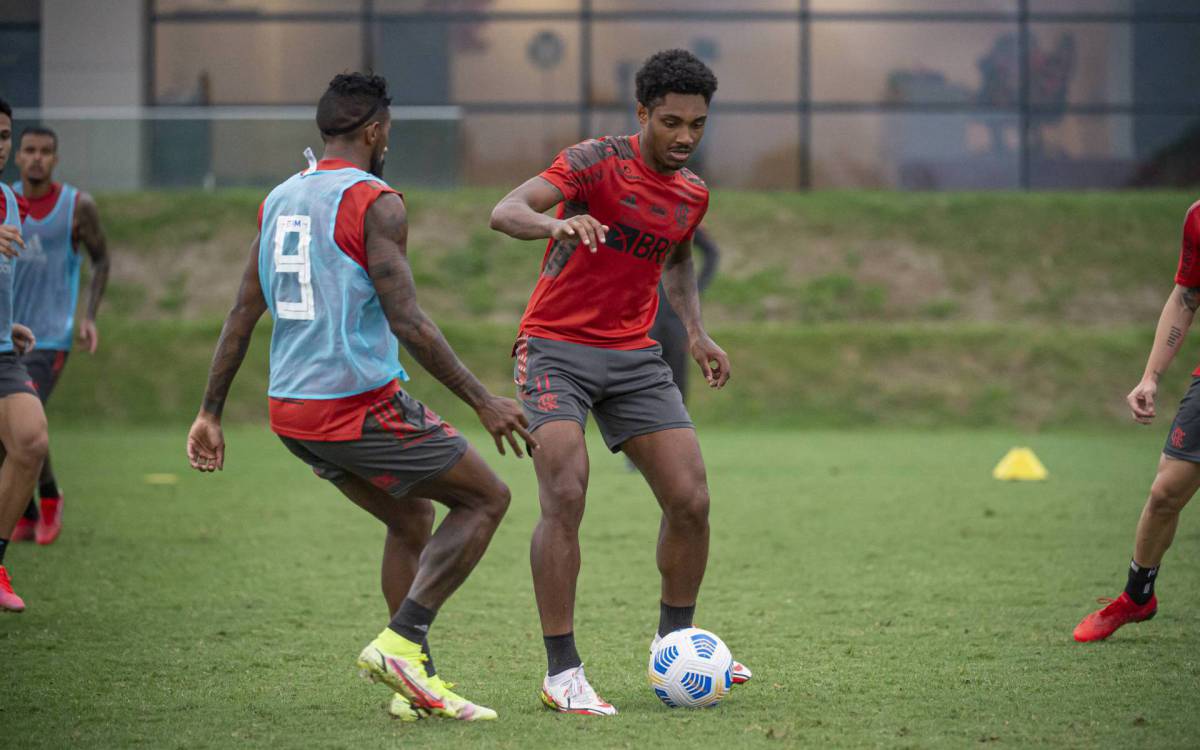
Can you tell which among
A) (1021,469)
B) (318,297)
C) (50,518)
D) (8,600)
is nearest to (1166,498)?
(318,297)

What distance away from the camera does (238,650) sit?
5824 mm

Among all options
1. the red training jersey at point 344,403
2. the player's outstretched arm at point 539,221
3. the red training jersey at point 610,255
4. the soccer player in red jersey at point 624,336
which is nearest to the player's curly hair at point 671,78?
the soccer player in red jersey at point 624,336

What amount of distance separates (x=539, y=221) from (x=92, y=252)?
18.2ft

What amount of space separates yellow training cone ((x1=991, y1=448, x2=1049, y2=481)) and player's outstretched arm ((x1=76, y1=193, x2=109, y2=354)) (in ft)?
24.9

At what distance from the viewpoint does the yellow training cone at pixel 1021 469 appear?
12.2 metres

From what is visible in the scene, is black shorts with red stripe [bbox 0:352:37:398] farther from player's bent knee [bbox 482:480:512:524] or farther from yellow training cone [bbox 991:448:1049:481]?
yellow training cone [bbox 991:448:1049:481]

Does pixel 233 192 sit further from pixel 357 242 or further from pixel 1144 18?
pixel 357 242

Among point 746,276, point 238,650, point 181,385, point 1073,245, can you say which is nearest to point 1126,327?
point 1073,245

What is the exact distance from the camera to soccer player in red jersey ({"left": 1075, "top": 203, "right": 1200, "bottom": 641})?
5746 mm

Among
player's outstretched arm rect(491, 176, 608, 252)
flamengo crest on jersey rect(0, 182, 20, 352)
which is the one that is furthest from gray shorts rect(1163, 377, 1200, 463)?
flamengo crest on jersey rect(0, 182, 20, 352)

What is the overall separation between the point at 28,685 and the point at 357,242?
2166 millimetres

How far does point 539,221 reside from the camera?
455 centimetres

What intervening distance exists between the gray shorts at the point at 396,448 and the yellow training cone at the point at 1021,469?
8.55 m

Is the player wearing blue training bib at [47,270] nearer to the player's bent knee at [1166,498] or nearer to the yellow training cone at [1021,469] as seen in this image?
the player's bent knee at [1166,498]
